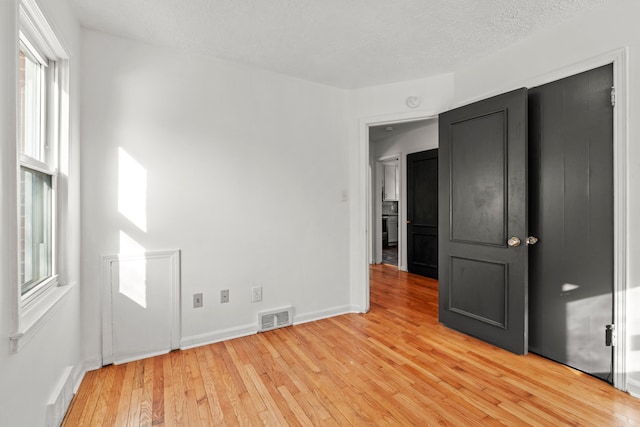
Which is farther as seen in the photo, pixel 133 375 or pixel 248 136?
pixel 248 136

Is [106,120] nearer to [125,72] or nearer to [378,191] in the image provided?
[125,72]

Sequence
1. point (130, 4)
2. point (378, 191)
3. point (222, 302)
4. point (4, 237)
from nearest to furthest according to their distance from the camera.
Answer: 1. point (4, 237)
2. point (130, 4)
3. point (222, 302)
4. point (378, 191)

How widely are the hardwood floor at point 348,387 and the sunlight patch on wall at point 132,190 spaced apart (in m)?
1.08

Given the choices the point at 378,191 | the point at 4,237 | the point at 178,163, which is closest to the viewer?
the point at 4,237

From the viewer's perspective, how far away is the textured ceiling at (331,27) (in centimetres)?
198

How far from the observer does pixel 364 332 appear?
2.84m

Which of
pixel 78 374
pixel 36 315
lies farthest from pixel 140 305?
pixel 36 315

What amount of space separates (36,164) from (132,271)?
3.35 ft

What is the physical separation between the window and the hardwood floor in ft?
2.78

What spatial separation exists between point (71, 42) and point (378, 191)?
17.1ft

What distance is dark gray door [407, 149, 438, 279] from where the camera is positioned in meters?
4.94

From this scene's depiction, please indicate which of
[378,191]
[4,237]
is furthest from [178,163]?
[378,191]

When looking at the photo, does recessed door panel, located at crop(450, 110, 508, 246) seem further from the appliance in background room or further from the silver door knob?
the appliance in background room

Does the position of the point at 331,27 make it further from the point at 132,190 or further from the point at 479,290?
the point at 479,290
